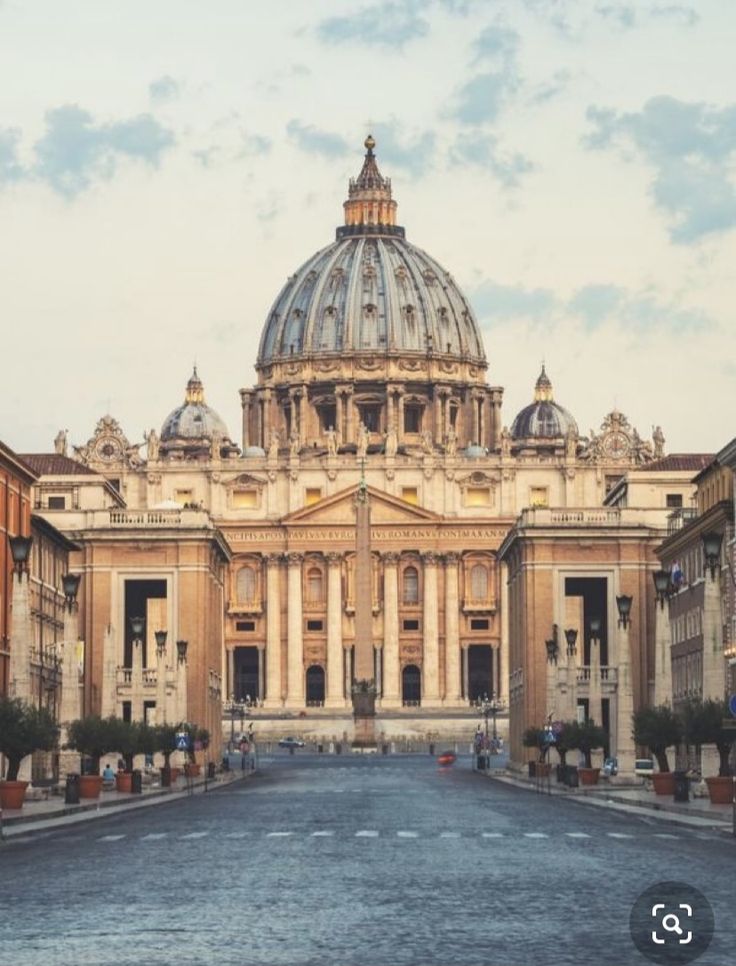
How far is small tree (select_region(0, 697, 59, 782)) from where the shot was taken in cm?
6234

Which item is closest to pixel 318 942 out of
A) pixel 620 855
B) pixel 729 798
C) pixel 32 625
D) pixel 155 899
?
pixel 155 899

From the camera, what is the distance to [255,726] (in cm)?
19400

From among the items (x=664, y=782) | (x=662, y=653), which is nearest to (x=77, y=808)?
(x=664, y=782)

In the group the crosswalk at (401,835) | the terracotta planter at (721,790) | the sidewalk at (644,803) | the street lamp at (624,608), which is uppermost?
the street lamp at (624,608)

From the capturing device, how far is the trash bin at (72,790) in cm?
6462

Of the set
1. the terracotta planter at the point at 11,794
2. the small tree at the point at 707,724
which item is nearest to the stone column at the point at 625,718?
the small tree at the point at 707,724

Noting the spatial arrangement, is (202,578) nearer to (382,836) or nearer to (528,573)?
(528,573)

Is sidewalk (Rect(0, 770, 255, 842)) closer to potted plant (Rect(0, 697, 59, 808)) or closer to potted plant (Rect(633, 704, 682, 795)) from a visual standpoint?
potted plant (Rect(0, 697, 59, 808))

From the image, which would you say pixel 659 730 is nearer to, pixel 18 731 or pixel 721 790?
pixel 721 790

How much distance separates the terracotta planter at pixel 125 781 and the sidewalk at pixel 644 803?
40.6 ft

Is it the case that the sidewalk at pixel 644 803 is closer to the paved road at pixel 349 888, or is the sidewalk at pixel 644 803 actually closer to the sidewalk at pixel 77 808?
the paved road at pixel 349 888

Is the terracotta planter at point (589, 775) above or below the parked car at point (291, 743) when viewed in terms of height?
below

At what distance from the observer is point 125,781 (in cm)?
7888

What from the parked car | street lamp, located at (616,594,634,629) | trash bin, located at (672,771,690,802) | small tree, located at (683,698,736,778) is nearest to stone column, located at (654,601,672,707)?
street lamp, located at (616,594,634,629)
